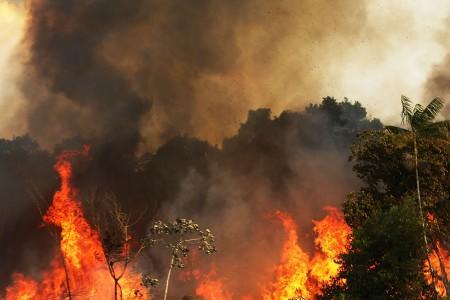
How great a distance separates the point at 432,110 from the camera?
74.2ft

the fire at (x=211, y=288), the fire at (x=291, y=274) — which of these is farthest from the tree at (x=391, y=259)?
the fire at (x=211, y=288)

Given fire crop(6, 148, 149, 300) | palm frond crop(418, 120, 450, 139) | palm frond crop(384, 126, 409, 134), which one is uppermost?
fire crop(6, 148, 149, 300)

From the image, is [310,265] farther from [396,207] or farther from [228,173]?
[396,207]

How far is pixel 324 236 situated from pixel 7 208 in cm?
5489

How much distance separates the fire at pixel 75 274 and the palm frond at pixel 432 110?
39747 mm

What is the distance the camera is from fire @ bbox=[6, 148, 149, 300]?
52.4 metres

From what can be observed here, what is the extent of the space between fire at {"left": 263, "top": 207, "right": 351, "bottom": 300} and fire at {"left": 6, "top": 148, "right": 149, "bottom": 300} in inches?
697

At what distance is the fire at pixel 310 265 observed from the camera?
48000 mm

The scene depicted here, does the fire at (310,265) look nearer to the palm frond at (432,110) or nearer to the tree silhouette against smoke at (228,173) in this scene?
the tree silhouette against smoke at (228,173)

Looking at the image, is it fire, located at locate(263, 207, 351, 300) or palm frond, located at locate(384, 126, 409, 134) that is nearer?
palm frond, located at locate(384, 126, 409, 134)

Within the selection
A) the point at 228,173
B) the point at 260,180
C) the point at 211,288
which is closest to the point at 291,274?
the point at 211,288

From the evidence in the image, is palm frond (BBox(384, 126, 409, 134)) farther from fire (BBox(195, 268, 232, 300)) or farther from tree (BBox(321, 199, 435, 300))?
fire (BBox(195, 268, 232, 300))

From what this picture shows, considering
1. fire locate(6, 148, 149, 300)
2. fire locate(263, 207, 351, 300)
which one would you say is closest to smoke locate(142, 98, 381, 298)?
fire locate(263, 207, 351, 300)

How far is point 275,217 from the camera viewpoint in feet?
200
